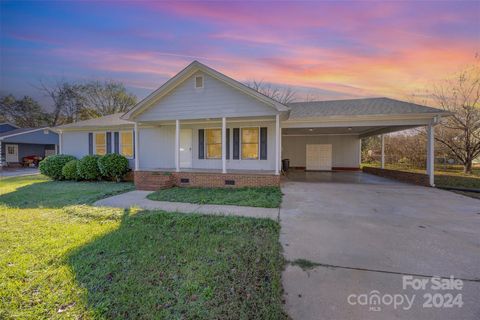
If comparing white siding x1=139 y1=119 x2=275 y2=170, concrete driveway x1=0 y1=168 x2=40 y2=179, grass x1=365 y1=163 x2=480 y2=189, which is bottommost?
concrete driveway x1=0 y1=168 x2=40 y2=179

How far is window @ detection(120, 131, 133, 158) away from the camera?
12.1 m

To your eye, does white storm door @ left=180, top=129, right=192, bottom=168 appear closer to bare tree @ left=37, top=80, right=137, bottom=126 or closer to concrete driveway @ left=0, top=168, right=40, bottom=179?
concrete driveway @ left=0, top=168, right=40, bottom=179

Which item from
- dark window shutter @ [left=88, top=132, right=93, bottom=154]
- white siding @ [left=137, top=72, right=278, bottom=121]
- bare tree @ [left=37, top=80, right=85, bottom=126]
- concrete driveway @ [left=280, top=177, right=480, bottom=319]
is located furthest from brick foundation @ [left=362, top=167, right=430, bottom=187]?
bare tree @ [left=37, top=80, right=85, bottom=126]

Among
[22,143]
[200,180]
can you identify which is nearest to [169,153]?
[200,180]

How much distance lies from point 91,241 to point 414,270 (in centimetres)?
527

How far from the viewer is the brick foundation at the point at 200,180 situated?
8.51m

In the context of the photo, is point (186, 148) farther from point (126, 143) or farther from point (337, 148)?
point (337, 148)

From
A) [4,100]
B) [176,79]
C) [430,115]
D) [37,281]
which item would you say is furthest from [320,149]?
[4,100]

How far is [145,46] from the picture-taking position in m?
11.5

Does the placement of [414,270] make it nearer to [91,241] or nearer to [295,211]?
[295,211]

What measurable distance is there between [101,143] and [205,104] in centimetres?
775

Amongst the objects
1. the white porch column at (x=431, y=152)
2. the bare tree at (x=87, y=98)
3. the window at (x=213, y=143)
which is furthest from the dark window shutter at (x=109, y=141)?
the bare tree at (x=87, y=98)

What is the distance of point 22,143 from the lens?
2359 centimetres

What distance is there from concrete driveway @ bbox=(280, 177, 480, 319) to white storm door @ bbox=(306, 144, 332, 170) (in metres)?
10.2
